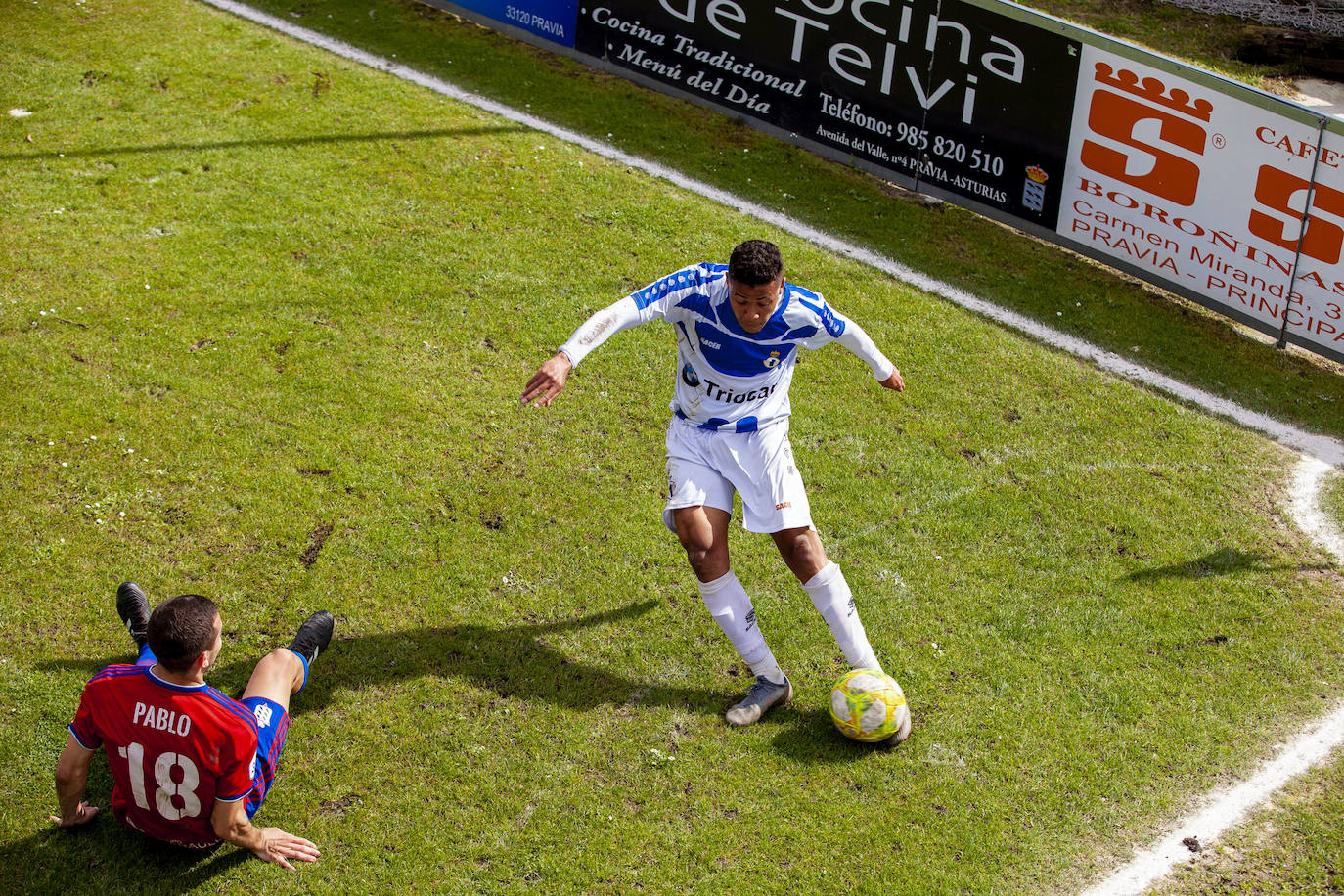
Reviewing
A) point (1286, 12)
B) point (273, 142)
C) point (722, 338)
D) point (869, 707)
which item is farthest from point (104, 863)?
point (1286, 12)

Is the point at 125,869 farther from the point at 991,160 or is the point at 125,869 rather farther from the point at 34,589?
the point at 991,160

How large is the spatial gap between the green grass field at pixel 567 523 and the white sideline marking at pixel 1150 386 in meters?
0.15

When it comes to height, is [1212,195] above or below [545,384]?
above

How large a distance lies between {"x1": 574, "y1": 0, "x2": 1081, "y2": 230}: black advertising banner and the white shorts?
6092 mm

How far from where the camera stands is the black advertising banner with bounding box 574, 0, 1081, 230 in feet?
35.9

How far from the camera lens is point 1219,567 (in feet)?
25.1

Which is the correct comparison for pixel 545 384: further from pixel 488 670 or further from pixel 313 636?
pixel 313 636

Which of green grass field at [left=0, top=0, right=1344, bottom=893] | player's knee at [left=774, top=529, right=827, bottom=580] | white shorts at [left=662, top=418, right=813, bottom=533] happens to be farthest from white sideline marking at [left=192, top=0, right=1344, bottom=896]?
white shorts at [left=662, top=418, right=813, bottom=533]

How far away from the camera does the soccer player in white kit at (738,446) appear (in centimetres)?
625

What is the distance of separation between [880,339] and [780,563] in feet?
9.86

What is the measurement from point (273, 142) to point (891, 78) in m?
6.20

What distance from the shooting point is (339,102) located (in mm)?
12406

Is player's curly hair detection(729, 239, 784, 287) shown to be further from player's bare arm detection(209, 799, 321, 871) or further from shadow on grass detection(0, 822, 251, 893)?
shadow on grass detection(0, 822, 251, 893)

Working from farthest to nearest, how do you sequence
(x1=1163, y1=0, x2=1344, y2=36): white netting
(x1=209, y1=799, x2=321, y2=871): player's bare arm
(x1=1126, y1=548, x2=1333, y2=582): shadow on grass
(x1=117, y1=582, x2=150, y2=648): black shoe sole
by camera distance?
1. (x1=1163, y1=0, x2=1344, y2=36): white netting
2. (x1=1126, y1=548, x2=1333, y2=582): shadow on grass
3. (x1=117, y1=582, x2=150, y2=648): black shoe sole
4. (x1=209, y1=799, x2=321, y2=871): player's bare arm
